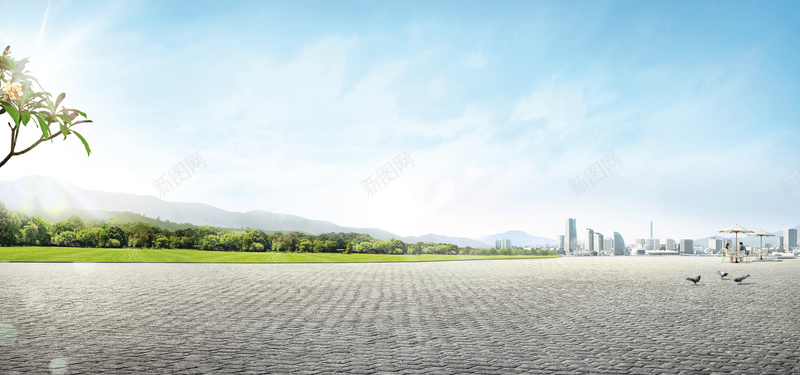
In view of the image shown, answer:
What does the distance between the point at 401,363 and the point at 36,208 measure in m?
43.2

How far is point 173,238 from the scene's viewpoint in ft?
112

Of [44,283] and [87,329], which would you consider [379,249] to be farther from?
[87,329]

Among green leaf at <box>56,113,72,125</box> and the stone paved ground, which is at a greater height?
green leaf at <box>56,113,72,125</box>

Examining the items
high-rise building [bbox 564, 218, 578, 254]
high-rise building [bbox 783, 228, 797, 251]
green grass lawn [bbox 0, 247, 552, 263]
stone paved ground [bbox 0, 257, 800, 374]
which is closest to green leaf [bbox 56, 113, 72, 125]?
stone paved ground [bbox 0, 257, 800, 374]

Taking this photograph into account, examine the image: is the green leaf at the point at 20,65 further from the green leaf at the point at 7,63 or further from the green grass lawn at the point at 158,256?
the green grass lawn at the point at 158,256

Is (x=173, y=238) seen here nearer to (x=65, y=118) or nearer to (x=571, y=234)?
(x=65, y=118)

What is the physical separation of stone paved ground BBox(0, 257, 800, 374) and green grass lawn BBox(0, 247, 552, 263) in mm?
14983

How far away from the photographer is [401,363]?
5.56 metres

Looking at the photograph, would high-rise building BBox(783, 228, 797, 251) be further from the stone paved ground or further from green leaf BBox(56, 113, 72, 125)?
green leaf BBox(56, 113, 72, 125)

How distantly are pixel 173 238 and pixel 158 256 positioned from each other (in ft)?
13.8

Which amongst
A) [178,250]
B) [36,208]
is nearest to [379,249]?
[178,250]

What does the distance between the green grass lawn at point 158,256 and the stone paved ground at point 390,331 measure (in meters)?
15.0

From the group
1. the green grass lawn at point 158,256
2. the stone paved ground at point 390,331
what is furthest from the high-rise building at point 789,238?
the stone paved ground at point 390,331

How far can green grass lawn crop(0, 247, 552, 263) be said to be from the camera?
88.7ft
